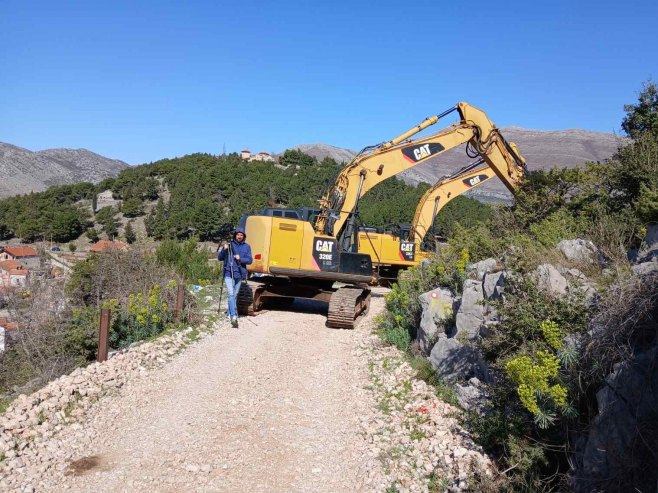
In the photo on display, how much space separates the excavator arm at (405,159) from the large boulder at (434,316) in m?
4.74

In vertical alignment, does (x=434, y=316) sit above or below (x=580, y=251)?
below

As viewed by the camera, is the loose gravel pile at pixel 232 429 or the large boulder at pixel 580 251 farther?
the large boulder at pixel 580 251

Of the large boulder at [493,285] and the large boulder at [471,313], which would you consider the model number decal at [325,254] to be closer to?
the large boulder at [471,313]

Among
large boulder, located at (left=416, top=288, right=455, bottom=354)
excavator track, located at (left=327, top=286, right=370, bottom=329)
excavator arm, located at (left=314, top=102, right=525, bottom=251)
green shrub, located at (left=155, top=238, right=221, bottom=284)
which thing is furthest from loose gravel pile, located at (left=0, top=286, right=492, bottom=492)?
green shrub, located at (left=155, top=238, right=221, bottom=284)

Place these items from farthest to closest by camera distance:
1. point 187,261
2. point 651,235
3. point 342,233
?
point 187,261, point 342,233, point 651,235

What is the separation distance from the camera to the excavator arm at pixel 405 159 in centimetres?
1347

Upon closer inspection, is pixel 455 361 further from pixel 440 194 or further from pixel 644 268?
pixel 440 194

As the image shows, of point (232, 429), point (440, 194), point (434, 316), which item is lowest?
point (232, 429)

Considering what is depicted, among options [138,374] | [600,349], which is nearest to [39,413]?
[138,374]

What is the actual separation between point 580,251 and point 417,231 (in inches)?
525

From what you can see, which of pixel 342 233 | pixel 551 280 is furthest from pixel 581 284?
pixel 342 233

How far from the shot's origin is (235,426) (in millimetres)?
5848

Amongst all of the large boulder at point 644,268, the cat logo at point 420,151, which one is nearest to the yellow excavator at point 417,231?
the cat logo at point 420,151

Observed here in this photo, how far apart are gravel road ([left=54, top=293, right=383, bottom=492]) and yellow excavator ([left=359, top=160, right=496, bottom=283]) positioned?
924 centimetres
